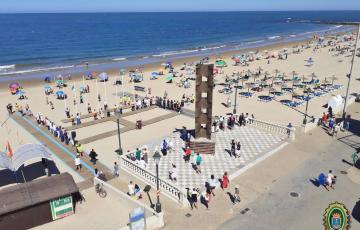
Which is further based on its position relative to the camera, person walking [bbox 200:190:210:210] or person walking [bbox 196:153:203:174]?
person walking [bbox 196:153:203:174]

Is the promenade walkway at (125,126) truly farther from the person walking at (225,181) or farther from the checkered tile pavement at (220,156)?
the person walking at (225,181)

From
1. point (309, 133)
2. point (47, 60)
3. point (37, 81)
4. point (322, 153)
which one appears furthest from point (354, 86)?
point (47, 60)

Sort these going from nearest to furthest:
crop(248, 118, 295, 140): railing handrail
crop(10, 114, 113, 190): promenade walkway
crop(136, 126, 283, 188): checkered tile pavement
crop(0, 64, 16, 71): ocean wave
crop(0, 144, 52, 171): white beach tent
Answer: crop(0, 144, 52, 171): white beach tent < crop(136, 126, 283, 188): checkered tile pavement < crop(10, 114, 113, 190): promenade walkway < crop(248, 118, 295, 140): railing handrail < crop(0, 64, 16, 71): ocean wave

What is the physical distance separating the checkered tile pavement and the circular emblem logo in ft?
23.7

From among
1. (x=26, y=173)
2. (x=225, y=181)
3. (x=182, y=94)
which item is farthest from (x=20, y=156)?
(x=182, y=94)

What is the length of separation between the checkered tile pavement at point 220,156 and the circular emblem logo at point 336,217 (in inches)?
284

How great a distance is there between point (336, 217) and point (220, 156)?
32.9 ft

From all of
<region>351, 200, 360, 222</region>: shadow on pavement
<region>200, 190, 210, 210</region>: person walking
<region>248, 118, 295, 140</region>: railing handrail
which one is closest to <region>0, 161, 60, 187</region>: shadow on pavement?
<region>200, 190, 210, 210</region>: person walking

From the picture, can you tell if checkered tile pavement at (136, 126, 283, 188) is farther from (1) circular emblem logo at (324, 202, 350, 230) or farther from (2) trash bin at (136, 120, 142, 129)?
(1) circular emblem logo at (324, 202, 350, 230)

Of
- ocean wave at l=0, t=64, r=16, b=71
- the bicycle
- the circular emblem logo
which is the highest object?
the circular emblem logo

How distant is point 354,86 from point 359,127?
1787cm

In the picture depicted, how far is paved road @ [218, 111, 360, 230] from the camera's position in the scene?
1510cm

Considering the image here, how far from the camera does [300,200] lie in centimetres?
1697

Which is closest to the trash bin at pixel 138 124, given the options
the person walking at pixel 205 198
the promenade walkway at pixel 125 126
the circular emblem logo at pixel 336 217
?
the promenade walkway at pixel 125 126
